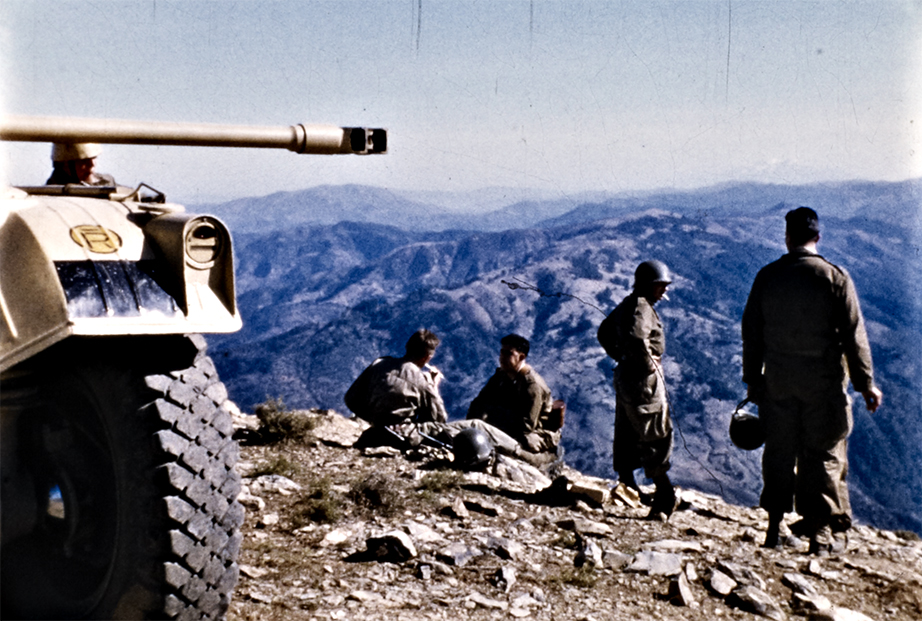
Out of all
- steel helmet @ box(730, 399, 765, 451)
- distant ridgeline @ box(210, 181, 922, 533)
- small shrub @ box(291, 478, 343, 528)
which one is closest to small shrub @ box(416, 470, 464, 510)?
small shrub @ box(291, 478, 343, 528)

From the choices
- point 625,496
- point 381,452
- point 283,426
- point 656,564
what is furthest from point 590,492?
point 283,426

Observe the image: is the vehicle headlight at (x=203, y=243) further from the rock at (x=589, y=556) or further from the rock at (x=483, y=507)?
the rock at (x=483, y=507)

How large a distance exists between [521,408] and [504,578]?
3591 millimetres

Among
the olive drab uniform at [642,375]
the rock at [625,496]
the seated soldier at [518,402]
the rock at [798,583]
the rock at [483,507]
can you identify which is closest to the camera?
the rock at [798,583]

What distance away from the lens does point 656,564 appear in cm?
556

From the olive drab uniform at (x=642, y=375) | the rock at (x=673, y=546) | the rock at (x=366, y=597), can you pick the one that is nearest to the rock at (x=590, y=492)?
the olive drab uniform at (x=642, y=375)

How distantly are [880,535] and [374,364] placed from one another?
Answer: 14.2ft

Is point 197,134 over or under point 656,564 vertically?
over

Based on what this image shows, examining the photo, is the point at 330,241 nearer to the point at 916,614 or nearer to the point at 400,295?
the point at 400,295

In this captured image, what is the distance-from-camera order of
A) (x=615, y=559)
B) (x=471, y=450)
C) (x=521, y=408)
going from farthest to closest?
(x=521, y=408)
(x=471, y=450)
(x=615, y=559)

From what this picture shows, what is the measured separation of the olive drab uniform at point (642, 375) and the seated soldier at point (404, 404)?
4.85 feet

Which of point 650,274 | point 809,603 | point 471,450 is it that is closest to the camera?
point 809,603

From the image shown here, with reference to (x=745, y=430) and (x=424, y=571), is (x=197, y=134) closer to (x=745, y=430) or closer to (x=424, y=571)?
(x=424, y=571)

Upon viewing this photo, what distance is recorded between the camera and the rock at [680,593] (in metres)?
5.08
